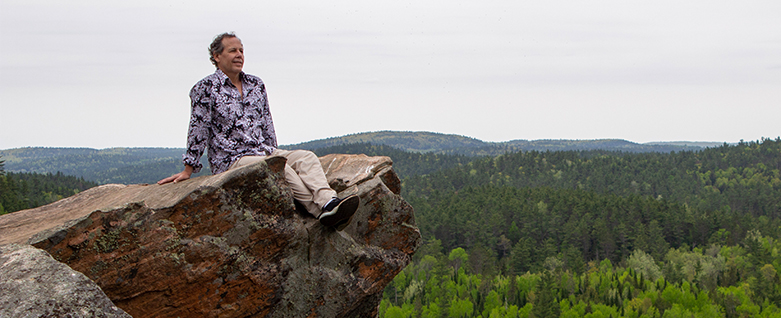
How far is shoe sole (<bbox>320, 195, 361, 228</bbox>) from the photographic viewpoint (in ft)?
32.9

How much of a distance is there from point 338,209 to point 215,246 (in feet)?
7.69

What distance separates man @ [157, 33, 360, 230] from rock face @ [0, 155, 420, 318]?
478 mm

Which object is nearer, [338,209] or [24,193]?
[338,209]

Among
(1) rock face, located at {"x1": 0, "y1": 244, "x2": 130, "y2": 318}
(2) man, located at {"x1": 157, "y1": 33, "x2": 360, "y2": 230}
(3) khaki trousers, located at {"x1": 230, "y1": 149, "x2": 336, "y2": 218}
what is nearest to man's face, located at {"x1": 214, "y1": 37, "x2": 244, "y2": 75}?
(2) man, located at {"x1": 157, "y1": 33, "x2": 360, "y2": 230}

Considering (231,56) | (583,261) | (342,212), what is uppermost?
(231,56)

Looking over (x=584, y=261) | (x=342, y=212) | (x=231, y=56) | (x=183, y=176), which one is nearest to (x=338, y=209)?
(x=342, y=212)

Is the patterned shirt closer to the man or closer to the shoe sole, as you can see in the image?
the man

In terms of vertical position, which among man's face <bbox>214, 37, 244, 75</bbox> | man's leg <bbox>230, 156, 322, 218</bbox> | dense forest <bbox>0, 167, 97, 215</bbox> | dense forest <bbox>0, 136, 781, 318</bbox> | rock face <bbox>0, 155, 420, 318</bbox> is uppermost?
man's face <bbox>214, 37, 244, 75</bbox>

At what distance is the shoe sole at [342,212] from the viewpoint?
10031 millimetres

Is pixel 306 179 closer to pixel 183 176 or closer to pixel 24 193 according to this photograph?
pixel 183 176

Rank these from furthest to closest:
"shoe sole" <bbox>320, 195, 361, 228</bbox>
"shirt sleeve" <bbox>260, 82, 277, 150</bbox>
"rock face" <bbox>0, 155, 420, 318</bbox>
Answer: "shirt sleeve" <bbox>260, 82, 277, 150</bbox>
"shoe sole" <bbox>320, 195, 361, 228</bbox>
"rock face" <bbox>0, 155, 420, 318</bbox>

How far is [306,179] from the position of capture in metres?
10.7

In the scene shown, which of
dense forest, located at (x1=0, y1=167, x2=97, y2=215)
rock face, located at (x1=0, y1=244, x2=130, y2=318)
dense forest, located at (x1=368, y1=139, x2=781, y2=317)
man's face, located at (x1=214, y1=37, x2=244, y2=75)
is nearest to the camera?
rock face, located at (x1=0, y1=244, x2=130, y2=318)

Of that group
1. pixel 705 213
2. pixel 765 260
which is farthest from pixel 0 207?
pixel 705 213
